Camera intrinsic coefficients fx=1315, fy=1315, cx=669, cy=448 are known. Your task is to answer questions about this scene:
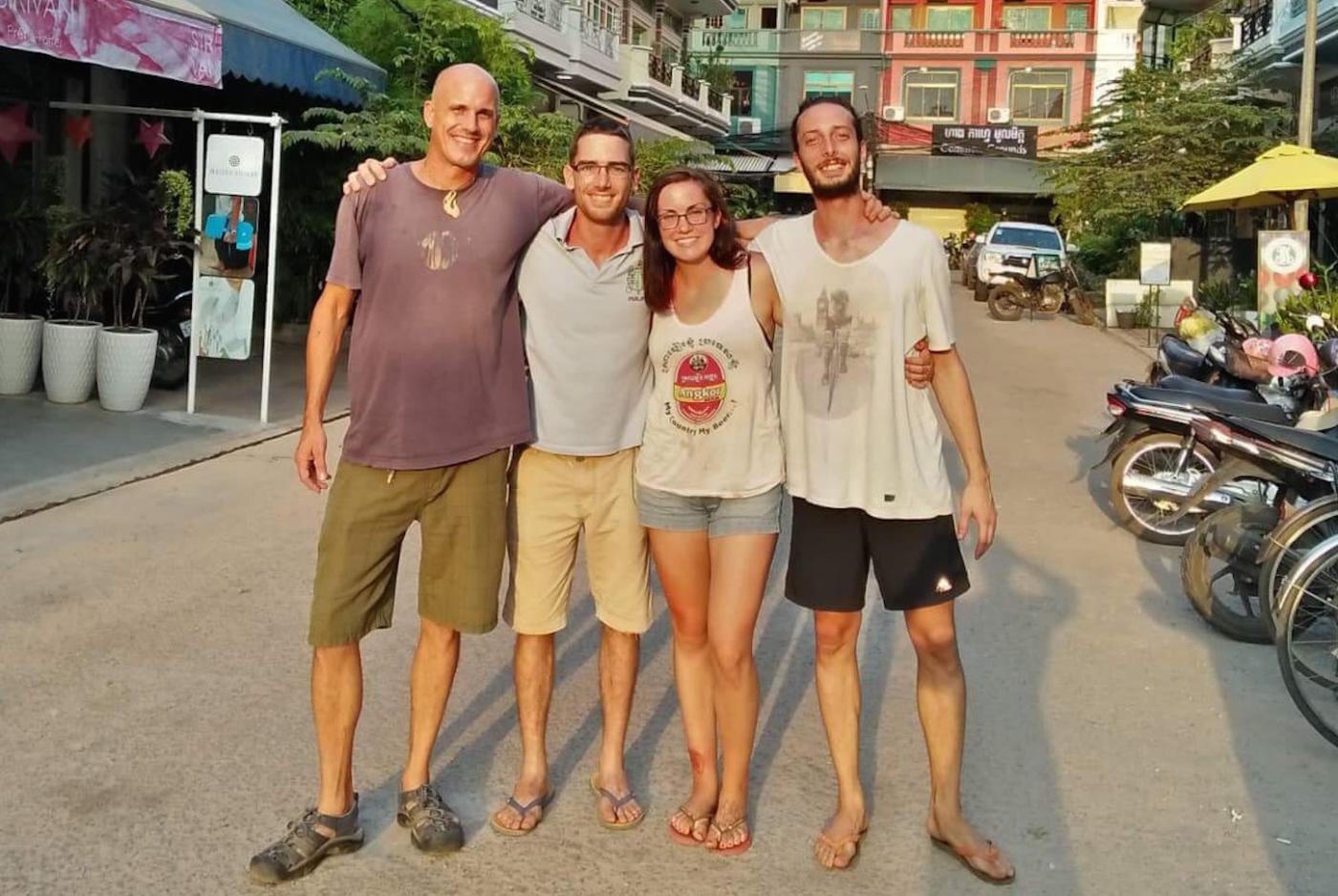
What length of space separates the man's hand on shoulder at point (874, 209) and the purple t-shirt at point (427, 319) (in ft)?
2.79

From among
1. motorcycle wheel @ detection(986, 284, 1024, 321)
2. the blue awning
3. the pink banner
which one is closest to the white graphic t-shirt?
the pink banner

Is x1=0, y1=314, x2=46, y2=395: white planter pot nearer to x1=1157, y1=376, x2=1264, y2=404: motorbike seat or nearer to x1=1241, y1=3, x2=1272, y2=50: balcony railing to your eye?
x1=1157, y1=376, x2=1264, y2=404: motorbike seat

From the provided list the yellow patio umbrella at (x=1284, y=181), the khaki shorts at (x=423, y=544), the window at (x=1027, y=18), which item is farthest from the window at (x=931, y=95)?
the khaki shorts at (x=423, y=544)

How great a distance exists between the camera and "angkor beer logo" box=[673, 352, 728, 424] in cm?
321

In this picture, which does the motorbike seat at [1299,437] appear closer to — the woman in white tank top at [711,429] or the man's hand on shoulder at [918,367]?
the man's hand on shoulder at [918,367]

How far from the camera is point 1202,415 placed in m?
6.06

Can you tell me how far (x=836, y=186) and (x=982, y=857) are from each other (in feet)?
5.51

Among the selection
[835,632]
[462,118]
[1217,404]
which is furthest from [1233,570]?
[462,118]

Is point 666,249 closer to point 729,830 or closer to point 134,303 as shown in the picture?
point 729,830

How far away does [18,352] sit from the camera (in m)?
9.40

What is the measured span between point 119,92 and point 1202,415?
10715 millimetres

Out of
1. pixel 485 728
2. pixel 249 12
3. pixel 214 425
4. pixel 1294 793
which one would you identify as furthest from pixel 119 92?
pixel 1294 793

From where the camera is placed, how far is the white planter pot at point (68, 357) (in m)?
9.26

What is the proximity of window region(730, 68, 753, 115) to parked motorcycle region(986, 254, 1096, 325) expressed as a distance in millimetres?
30440
